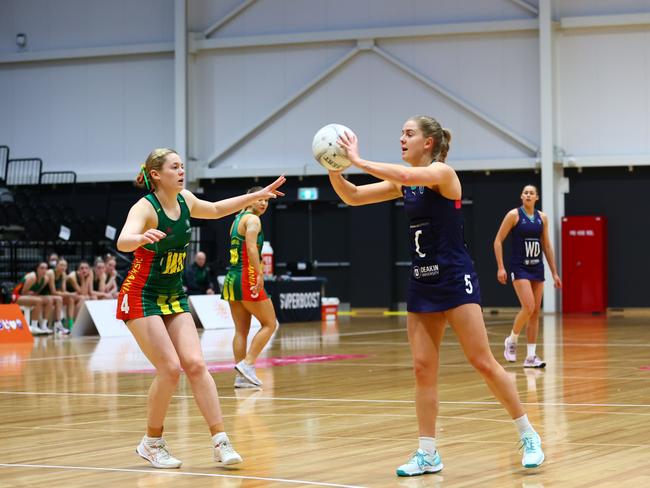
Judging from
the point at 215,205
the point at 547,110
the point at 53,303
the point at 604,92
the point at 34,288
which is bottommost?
the point at 53,303

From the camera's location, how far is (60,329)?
20.4m

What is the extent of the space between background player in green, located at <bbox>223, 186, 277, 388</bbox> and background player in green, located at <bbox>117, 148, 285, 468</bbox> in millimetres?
4375

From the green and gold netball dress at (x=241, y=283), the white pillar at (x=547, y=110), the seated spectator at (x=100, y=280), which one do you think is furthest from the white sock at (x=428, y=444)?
the white pillar at (x=547, y=110)

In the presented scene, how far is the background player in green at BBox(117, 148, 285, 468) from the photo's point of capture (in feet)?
21.0

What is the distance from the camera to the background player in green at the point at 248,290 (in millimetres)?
11094

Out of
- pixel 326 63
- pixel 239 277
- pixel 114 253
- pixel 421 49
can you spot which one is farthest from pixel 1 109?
pixel 239 277

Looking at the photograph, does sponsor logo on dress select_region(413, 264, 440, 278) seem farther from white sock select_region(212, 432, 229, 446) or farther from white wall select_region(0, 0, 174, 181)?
white wall select_region(0, 0, 174, 181)

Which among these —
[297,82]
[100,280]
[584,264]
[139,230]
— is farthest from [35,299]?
[139,230]

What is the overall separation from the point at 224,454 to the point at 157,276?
1.14 metres

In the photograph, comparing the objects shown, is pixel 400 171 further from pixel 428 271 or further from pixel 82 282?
pixel 82 282

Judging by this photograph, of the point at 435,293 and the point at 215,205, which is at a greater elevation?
the point at 215,205

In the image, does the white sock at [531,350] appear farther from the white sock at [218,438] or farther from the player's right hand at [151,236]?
the player's right hand at [151,236]

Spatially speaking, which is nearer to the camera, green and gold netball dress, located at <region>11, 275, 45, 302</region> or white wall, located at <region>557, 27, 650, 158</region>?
green and gold netball dress, located at <region>11, 275, 45, 302</region>

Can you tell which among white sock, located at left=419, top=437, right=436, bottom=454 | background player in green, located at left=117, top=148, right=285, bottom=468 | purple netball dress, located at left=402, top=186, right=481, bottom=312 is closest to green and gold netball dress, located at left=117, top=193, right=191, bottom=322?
background player in green, located at left=117, top=148, right=285, bottom=468
